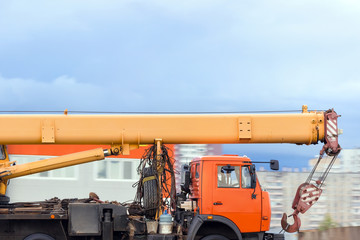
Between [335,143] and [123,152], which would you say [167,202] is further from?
[335,143]

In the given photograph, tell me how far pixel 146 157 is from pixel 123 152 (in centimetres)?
58

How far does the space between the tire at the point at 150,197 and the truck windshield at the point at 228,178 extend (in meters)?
1.48

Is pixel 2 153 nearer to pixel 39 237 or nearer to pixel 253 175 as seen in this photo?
pixel 39 237

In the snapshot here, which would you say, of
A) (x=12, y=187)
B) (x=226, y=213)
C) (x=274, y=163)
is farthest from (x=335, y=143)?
(x=12, y=187)

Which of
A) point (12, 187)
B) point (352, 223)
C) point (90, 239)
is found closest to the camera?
point (90, 239)

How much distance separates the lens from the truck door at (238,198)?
41.4 ft

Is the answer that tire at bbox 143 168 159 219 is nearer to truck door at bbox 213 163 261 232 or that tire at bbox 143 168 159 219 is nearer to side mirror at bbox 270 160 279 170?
truck door at bbox 213 163 261 232

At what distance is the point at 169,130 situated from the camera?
44.2 feet

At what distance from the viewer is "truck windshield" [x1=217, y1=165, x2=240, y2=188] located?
1276 cm

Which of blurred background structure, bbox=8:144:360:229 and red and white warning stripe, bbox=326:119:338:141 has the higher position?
red and white warning stripe, bbox=326:119:338:141

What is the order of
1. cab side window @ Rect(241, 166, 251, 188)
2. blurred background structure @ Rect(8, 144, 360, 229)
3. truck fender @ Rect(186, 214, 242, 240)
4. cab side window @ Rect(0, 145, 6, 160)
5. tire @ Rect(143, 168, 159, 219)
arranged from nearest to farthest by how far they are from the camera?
truck fender @ Rect(186, 214, 242, 240) < cab side window @ Rect(241, 166, 251, 188) < tire @ Rect(143, 168, 159, 219) < cab side window @ Rect(0, 145, 6, 160) < blurred background structure @ Rect(8, 144, 360, 229)

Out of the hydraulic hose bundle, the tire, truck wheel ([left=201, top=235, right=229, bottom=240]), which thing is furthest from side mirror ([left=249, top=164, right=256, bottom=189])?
the tire

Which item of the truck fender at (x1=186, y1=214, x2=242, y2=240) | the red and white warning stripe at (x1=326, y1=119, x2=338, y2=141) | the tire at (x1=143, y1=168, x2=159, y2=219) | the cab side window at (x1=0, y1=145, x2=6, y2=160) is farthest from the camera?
the cab side window at (x1=0, y1=145, x2=6, y2=160)

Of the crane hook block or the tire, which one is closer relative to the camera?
the tire
